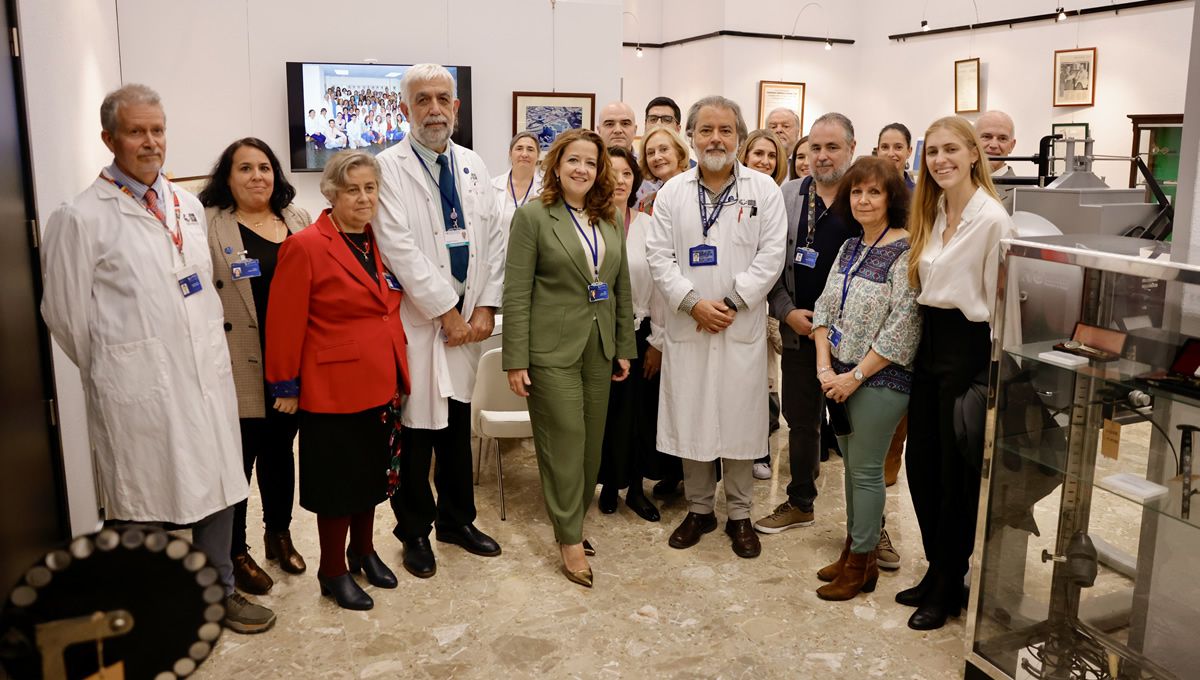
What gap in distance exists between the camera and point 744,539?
3668 mm

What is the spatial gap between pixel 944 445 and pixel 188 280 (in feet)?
8.02

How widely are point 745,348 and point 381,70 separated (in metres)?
4.42

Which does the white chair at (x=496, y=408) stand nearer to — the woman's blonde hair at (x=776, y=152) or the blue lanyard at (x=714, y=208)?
the blue lanyard at (x=714, y=208)

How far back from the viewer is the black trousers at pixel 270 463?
3.26m

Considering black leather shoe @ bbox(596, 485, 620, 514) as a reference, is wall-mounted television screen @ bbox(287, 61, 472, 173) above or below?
above

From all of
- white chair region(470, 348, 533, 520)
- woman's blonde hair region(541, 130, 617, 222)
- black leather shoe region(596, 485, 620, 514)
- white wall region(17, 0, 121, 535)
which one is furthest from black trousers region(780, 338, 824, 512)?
white wall region(17, 0, 121, 535)

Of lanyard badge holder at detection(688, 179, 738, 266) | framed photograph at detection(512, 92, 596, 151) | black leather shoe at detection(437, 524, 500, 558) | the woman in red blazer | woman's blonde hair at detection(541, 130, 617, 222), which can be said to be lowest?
black leather shoe at detection(437, 524, 500, 558)

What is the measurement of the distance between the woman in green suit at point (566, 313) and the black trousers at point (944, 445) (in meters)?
1.17

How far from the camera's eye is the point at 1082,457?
92.4 inches

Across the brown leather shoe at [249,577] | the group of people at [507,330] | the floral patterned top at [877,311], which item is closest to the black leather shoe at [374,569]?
the group of people at [507,330]

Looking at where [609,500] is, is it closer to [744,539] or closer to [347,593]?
[744,539]

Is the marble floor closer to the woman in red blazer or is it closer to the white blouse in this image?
the woman in red blazer

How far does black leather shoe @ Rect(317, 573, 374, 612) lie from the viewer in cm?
317

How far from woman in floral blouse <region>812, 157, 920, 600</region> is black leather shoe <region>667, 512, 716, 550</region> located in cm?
64
